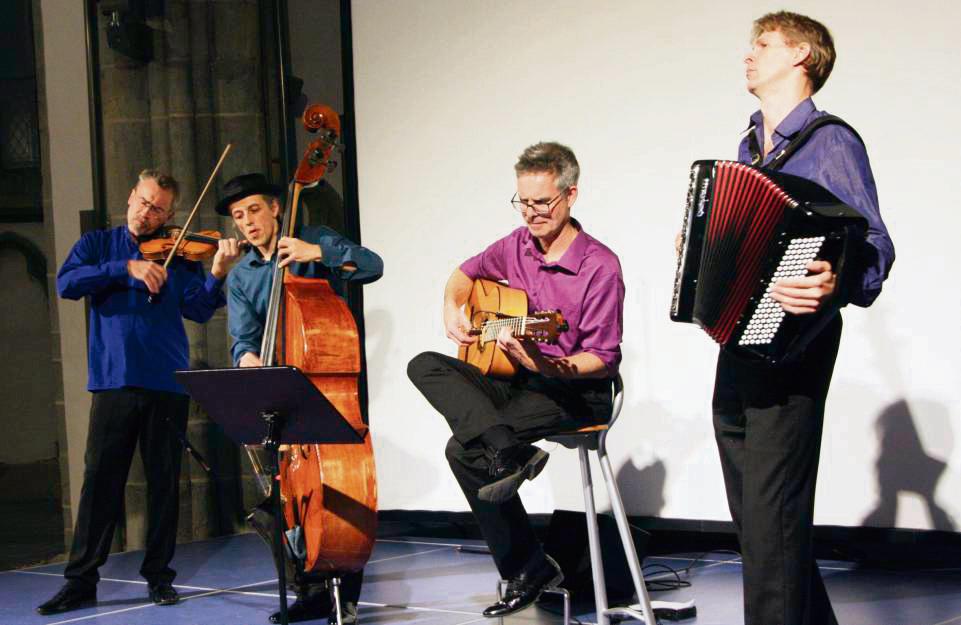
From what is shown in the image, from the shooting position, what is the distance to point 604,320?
3.50m

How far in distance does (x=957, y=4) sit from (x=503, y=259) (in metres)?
1.81

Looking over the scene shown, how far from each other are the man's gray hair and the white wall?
1.00 metres

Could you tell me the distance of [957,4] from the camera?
3967 millimetres

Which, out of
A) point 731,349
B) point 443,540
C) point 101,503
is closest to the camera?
point 731,349

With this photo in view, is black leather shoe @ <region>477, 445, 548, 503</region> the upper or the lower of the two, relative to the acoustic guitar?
lower

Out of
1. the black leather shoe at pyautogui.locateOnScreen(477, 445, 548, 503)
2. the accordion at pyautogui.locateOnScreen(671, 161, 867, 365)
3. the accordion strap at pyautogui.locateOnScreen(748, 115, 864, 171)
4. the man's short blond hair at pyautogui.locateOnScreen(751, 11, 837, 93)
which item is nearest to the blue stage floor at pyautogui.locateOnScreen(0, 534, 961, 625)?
the black leather shoe at pyautogui.locateOnScreen(477, 445, 548, 503)

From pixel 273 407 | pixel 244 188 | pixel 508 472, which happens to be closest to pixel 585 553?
→ pixel 508 472

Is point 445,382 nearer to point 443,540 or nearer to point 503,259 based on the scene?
point 503,259

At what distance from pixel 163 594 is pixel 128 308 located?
110 centimetres

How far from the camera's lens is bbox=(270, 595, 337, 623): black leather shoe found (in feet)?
12.6

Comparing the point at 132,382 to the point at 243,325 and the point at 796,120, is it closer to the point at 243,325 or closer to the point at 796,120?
the point at 243,325

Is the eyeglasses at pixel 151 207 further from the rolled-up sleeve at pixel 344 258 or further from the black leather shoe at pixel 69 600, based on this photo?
the black leather shoe at pixel 69 600

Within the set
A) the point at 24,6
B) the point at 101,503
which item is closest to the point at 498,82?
the point at 101,503

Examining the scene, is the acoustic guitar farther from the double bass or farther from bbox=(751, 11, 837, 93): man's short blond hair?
bbox=(751, 11, 837, 93): man's short blond hair
